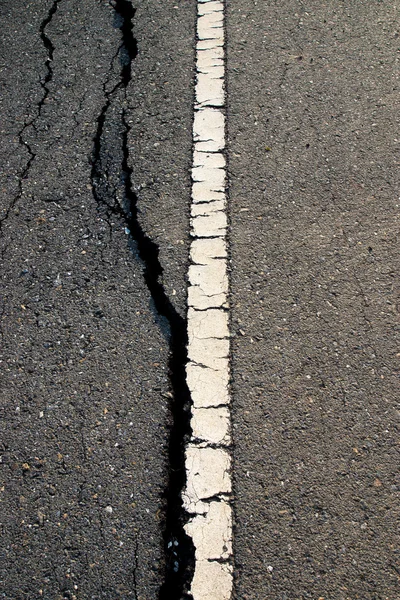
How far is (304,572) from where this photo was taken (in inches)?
81.4

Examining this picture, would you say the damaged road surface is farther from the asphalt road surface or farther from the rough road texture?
the rough road texture

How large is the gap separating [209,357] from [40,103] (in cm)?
224

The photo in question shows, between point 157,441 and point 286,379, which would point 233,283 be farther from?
point 157,441

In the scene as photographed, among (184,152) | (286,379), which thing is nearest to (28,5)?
(184,152)

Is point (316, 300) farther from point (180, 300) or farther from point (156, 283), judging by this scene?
point (156, 283)

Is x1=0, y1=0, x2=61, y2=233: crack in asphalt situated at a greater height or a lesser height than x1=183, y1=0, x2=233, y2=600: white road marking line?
greater

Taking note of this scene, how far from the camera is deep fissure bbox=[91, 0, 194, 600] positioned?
2148 millimetres

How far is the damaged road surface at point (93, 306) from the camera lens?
2182mm

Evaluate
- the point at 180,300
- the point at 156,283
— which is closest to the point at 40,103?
the point at 156,283

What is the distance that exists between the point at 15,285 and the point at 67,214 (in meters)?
0.52

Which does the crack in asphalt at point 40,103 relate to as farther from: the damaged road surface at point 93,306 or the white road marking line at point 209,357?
the white road marking line at point 209,357

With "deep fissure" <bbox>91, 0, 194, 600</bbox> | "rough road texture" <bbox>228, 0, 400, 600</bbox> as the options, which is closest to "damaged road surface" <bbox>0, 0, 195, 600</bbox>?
"deep fissure" <bbox>91, 0, 194, 600</bbox>

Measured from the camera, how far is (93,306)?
9.30 feet

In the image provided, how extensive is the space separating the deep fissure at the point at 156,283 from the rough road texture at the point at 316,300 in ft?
0.71
